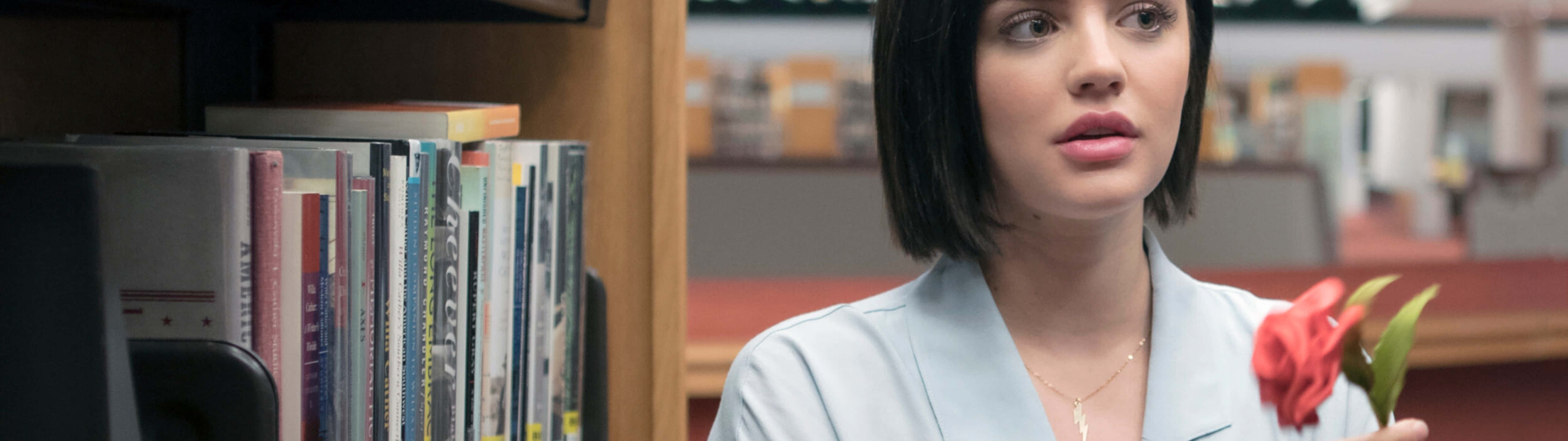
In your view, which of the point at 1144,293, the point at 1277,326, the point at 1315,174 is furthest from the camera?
the point at 1315,174

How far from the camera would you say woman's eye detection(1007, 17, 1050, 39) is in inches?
34.3

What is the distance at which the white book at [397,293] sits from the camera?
80 cm

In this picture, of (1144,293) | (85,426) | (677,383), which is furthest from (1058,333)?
(85,426)

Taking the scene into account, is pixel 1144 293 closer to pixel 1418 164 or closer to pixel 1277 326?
pixel 1277 326

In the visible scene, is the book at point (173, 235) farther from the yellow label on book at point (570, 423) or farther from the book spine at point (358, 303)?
the yellow label on book at point (570, 423)

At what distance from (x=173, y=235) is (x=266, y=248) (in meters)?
0.05

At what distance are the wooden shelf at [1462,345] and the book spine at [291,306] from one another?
1.23 metres

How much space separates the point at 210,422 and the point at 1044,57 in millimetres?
624

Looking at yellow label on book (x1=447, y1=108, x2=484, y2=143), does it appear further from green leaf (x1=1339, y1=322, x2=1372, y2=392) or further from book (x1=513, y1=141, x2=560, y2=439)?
green leaf (x1=1339, y1=322, x2=1372, y2=392)

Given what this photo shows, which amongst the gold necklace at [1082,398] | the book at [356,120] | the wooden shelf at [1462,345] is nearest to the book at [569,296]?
the book at [356,120]

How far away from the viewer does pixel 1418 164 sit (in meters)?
11.7

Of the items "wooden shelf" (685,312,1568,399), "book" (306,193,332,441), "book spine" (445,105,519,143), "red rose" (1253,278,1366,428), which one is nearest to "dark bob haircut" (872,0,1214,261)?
"red rose" (1253,278,1366,428)

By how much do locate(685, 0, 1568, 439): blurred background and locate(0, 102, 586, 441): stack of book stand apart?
29 cm

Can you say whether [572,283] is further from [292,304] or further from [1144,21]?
[1144,21]
